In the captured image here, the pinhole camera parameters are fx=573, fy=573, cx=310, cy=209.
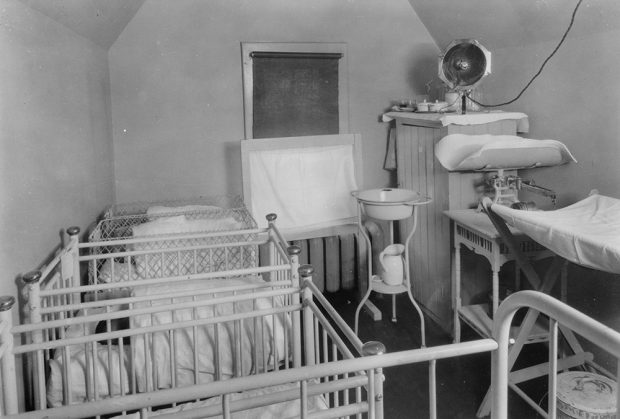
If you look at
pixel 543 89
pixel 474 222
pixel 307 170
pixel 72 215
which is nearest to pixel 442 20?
pixel 543 89

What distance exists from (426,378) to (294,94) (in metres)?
2.17

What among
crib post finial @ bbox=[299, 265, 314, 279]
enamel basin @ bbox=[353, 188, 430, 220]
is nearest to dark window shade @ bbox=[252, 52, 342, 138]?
enamel basin @ bbox=[353, 188, 430, 220]

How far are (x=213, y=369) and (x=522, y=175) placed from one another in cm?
237

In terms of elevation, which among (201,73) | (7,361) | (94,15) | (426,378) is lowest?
(426,378)

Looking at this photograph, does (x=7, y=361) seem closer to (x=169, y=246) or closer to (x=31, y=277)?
(x=31, y=277)

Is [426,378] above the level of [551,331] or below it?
below

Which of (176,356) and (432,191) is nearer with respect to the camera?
(176,356)

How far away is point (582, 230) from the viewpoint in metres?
2.17

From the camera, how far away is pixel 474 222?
10.0 ft

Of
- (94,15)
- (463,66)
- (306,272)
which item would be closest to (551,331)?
(306,272)

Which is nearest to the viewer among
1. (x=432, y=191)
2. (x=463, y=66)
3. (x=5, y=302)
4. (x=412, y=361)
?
(x=412, y=361)

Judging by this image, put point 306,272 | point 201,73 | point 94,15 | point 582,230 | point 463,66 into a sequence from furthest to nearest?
1. point 201,73
2. point 463,66
3. point 94,15
4. point 582,230
5. point 306,272

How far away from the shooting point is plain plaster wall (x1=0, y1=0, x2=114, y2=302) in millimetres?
1839

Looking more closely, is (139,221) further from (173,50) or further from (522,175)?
(522,175)
